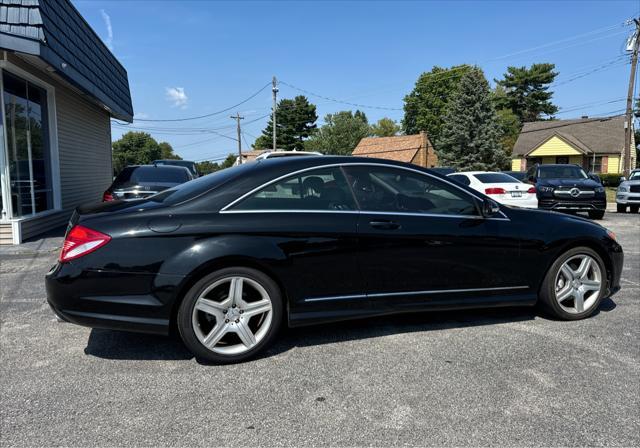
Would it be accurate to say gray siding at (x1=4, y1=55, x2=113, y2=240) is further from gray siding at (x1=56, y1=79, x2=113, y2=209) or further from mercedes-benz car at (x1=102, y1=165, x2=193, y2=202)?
mercedes-benz car at (x1=102, y1=165, x2=193, y2=202)

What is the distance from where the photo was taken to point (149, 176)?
9.39m

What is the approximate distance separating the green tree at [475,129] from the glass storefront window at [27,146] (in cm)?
3788

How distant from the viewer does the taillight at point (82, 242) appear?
3223 mm

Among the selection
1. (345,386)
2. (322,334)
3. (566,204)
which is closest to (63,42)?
(322,334)

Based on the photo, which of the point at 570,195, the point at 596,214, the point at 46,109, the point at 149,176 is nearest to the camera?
the point at 149,176

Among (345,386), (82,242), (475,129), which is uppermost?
(475,129)

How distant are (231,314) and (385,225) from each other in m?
1.36

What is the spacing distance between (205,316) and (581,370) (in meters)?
2.69

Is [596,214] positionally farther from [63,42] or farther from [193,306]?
[63,42]

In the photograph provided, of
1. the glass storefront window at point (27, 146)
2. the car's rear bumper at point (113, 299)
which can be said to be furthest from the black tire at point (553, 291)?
the glass storefront window at point (27, 146)

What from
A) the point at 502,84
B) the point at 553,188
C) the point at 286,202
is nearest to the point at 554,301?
the point at 286,202

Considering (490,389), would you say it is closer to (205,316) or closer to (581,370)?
(581,370)

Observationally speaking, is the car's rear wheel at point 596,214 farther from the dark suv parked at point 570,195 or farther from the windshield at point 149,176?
the windshield at point 149,176

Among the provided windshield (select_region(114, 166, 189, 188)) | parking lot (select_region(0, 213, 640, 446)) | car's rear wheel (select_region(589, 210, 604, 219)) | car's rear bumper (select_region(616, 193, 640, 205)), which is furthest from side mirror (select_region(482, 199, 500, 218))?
car's rear bumper (select_region(616, 193, 640, 205))
